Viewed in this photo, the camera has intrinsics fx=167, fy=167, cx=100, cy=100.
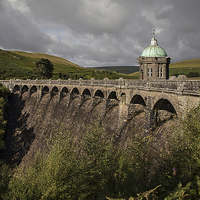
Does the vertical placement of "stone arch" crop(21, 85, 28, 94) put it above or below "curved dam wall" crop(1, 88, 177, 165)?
above

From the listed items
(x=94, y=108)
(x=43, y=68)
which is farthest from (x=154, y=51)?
(x=43, y=68)

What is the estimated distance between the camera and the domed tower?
1310 inches

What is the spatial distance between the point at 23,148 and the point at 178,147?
144 ft

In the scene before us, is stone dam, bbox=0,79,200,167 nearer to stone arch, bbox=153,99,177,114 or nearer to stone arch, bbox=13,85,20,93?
stone arch, bbox=153,99,177,114

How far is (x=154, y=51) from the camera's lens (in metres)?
33.7

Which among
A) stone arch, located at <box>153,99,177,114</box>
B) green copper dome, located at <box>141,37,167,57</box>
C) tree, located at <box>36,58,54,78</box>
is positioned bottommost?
stone arch, located at <box>153,99,177,114</box>

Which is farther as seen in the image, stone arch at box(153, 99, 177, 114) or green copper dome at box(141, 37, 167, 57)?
green copper dome at box(141, 37, 167, 57)

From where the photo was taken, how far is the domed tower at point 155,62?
3328 cm

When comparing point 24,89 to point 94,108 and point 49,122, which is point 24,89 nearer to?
point 49,122

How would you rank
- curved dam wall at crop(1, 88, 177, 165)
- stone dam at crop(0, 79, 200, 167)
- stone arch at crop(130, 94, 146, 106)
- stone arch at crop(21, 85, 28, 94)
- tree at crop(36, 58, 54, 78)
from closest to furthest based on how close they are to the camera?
stone dam at crop(0, 79, 200, 167)
stone arch at crop(130, 94, 146, 106)
curved dam wall at crop(1, 88, 177, 165)
stone arch at crop(21, 85, 28, 94)
tree at crop(36, 58, 54, 78)

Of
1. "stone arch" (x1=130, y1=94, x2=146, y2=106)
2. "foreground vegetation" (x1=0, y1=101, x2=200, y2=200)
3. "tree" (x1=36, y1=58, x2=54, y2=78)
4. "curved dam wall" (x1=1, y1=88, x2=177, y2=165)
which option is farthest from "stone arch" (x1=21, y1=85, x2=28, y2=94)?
"foreground vegetation" (x1=0, y1=101, x2=200, y2=200)

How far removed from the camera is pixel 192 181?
932 centimetres

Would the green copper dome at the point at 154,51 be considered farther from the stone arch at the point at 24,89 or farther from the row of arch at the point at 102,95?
the stone arch at the point at 24,89

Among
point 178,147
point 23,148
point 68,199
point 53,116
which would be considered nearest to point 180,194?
point 178,147
